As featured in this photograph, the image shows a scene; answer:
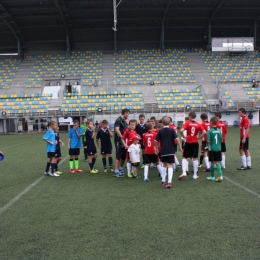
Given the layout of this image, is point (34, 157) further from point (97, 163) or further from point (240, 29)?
point (240, 29)

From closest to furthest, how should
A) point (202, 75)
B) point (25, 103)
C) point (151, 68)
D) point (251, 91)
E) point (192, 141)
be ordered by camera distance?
point (192, 141), point (25, 103), point (251, 91), point (202, 75), point (151, 68)

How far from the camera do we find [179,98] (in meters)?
34.1


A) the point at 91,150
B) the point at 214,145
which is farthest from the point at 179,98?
the point at 214,145

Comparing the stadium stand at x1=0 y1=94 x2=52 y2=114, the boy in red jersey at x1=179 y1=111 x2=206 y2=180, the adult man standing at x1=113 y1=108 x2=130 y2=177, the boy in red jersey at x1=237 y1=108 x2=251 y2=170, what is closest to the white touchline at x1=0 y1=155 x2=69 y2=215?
the adult man standing at x1=113 y1=108 x2=130 y2=177

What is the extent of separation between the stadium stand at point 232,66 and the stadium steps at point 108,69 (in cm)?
1297

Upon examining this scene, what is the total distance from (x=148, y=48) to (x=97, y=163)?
3479 cm

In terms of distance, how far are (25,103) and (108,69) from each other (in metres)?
12.0

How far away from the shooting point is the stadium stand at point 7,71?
37594mm

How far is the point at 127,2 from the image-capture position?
3503 cm

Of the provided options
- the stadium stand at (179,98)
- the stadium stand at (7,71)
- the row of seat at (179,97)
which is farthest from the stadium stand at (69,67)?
the stadium stand at (179,98)

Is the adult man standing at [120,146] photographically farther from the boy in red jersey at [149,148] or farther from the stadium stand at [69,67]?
the stadium stand at [69,67]

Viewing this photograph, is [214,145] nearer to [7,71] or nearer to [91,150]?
[91,150]

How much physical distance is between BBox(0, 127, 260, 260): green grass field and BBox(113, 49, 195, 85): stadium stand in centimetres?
2994

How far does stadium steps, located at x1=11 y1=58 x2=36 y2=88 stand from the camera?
37562 mm
